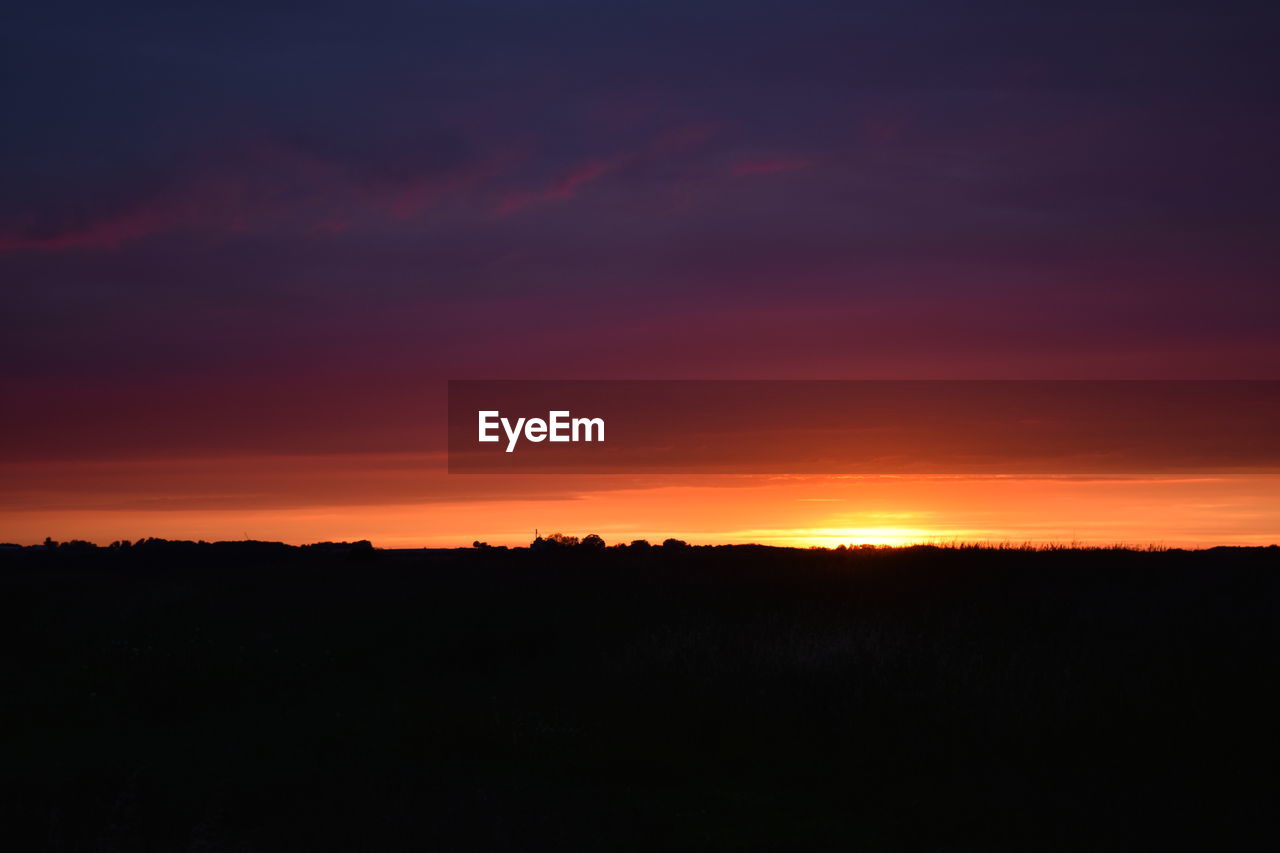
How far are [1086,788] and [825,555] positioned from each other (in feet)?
56.6

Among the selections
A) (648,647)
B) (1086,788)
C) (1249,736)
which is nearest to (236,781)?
(648,647)

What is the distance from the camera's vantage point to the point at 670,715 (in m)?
13.4

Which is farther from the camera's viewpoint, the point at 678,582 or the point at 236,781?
the point at 678,582

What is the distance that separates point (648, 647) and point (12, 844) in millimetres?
9281

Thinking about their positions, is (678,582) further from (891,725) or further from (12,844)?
(12,844)

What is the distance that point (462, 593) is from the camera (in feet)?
76.7

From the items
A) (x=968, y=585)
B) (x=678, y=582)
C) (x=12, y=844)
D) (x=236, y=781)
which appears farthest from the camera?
(x=678, y=582)

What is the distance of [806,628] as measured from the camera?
1767 centimetres

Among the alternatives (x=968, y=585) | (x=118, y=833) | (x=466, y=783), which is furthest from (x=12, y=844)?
(x=968, y=585)

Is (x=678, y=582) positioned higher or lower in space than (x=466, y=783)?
higher

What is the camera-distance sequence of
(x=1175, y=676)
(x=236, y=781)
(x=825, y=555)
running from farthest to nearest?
(x=825, y=555) < (x=1175, y=676) < (x=236, y=781)

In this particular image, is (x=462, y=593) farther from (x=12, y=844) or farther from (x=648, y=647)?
(x=12, y=844)

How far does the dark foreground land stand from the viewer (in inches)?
377

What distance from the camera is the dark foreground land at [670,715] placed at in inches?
377
